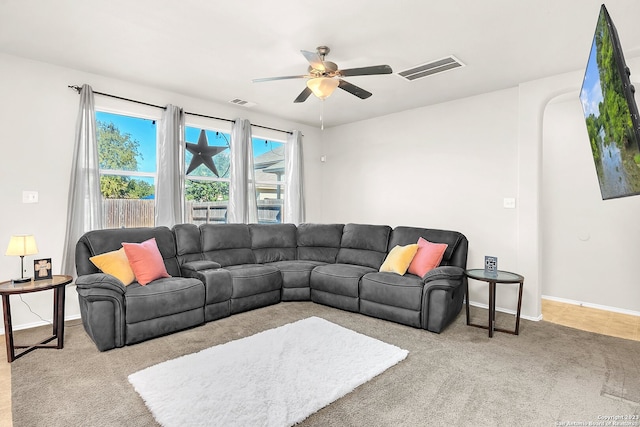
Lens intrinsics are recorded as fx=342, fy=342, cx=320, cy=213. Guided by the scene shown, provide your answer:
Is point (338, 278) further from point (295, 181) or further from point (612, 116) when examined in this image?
point (612, 116)

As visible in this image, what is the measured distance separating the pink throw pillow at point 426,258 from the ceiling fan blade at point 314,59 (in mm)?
2259

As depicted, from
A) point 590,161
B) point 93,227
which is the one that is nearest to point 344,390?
point 93,227

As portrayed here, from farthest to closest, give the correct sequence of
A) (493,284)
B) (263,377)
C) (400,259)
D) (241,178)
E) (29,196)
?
(241,178) < (400,259) < (29,196) < (493,284) < (263,377)

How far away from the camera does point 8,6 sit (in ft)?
8.23

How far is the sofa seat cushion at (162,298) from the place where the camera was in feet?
9.78

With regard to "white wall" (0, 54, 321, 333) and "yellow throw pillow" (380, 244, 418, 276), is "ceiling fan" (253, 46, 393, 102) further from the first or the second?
"white wall" (0, 54, 321, 333)

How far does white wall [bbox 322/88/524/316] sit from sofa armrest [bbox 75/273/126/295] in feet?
12.3

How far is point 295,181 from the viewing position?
5.75m

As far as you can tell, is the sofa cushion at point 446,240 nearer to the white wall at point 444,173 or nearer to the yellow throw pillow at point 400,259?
the yellow throw pillow at point 400,259

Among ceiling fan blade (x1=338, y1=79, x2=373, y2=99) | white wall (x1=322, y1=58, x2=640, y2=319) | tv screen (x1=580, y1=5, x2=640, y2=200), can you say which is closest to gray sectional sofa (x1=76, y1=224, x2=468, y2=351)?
white wall (x1=322, y1=58, x2=640, y2=319)

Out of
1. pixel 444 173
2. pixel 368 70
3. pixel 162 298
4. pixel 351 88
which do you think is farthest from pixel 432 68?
pixel 162 298

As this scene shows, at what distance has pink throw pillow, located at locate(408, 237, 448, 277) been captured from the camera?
3.80 metres

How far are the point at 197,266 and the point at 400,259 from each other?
2292 millimetres

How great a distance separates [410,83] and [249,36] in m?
1.99
